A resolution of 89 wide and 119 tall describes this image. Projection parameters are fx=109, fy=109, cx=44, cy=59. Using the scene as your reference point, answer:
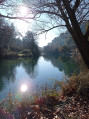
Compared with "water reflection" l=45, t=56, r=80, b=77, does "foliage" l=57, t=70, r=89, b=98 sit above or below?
below

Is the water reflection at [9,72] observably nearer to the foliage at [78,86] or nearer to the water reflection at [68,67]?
the water reflection at [68,67]

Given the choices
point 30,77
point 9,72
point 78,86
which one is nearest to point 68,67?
point 30,77

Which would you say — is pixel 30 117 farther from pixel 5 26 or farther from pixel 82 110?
pixel 5 26

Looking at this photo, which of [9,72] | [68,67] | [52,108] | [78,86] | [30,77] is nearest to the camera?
[52,108]

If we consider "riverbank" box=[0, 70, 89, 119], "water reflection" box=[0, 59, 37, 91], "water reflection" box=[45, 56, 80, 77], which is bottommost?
"riverbank" box=[0, 70, 89, 119]

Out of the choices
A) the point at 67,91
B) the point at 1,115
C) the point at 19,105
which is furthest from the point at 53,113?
the point at 67,91

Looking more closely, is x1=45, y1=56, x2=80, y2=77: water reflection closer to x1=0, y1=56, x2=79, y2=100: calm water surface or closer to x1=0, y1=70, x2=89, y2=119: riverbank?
x1=0, y1=56, x2=79, y2=100: calm water surface

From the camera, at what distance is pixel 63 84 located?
3902 millimetres

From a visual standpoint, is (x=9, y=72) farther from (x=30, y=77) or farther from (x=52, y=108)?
(x=52, y=108)

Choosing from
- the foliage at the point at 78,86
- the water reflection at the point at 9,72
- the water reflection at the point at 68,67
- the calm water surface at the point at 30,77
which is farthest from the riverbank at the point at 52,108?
the water reflection at the point at 9,72

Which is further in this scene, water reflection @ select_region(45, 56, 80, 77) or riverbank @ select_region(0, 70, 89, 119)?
water reflection @ select_region(45, 56, 80, 77)

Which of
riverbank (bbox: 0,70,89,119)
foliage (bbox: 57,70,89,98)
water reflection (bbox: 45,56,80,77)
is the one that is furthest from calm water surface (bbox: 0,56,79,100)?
riverbank (bbox: 0,70,89,119)

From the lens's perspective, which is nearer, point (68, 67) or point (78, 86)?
point (78, 86)

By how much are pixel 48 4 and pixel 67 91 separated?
2791 millimetres
